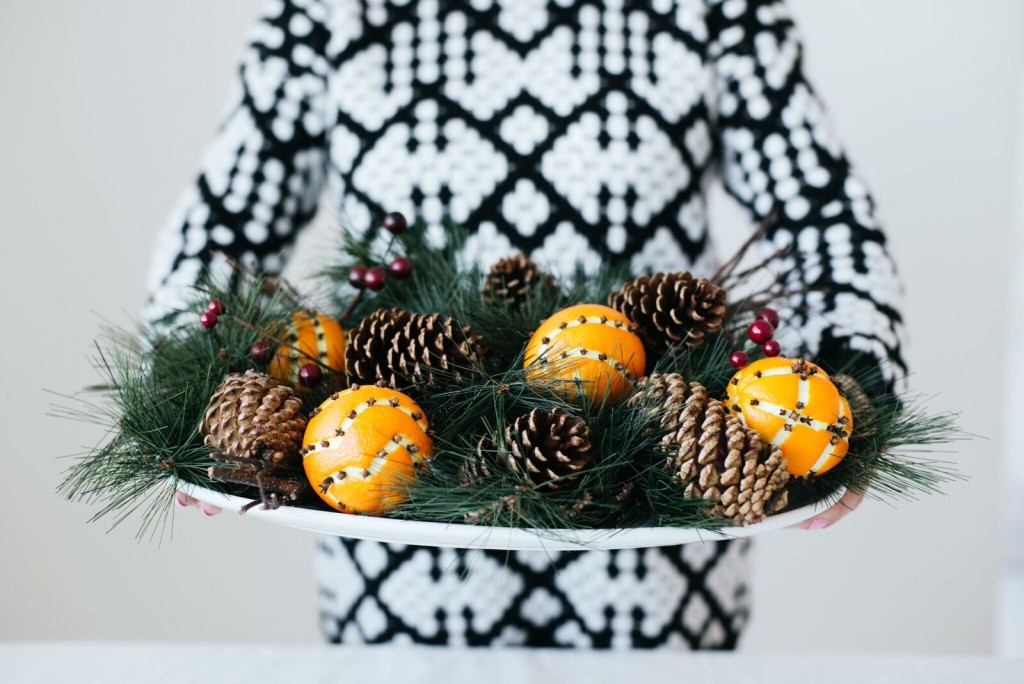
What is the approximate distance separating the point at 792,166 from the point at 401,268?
1.13 ft

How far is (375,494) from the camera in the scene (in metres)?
0.40

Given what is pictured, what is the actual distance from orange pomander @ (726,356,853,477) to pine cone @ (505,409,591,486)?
0.29 ft

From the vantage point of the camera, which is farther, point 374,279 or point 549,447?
point 374,279

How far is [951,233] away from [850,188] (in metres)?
0.78

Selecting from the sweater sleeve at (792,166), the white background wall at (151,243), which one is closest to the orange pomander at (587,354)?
the sweater sleeve at (792,166)

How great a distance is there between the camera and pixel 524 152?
71 centimetres

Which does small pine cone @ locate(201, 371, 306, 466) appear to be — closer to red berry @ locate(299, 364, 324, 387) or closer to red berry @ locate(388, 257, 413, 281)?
red berry @ locate(299, 364, 324, 387)

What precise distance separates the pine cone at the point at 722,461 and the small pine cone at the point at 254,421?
19cm

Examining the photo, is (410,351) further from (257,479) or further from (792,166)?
(792,166)

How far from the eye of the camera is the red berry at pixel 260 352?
0.48 metres

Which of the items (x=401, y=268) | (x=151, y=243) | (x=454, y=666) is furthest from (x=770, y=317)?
(x=151, y=243)

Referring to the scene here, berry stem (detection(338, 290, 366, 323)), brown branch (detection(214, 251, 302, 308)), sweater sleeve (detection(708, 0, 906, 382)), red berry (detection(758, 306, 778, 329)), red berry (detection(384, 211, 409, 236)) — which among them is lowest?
red berry (detection(758, 306, 778, 329))

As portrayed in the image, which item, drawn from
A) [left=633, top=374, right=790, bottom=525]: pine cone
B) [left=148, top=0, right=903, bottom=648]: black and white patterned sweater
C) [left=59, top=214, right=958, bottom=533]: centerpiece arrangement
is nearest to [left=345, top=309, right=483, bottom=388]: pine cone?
[left=59, top=214, right=958, bottom=533]: centerpiece arrangement

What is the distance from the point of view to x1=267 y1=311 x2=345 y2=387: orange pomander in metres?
0.49
